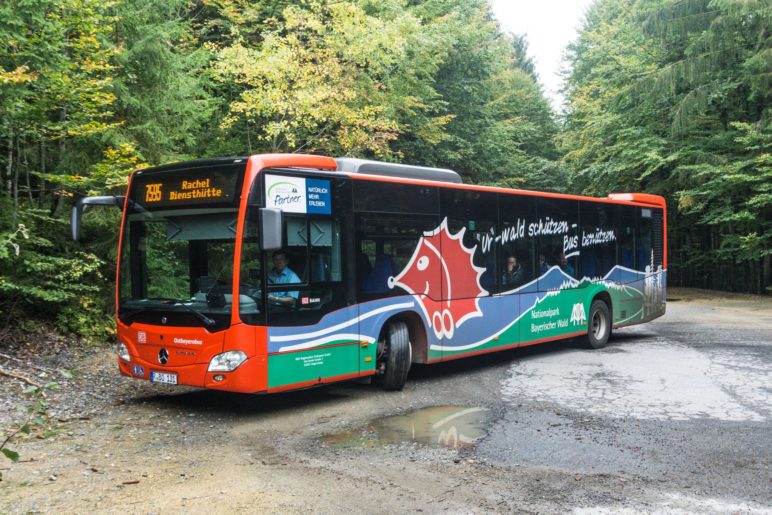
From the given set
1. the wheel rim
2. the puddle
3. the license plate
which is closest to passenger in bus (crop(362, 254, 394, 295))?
the puddle

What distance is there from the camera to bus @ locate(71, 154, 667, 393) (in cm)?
810

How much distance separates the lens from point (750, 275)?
106ft

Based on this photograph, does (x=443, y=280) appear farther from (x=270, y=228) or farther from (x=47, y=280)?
(x=47, y=280)

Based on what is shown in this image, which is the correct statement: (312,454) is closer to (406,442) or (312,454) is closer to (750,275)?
(406,442)

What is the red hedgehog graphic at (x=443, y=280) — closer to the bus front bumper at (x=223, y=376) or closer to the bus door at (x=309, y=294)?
the bus door at (x=309, y=294)

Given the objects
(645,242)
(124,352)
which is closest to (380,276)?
(124,352)

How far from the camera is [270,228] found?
25.0ft

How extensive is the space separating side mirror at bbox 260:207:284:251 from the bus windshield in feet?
1.90

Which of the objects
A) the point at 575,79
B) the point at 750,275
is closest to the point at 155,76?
the point at 750,275

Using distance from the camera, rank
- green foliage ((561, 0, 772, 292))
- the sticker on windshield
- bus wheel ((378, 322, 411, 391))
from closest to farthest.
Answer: the sticker on windshield, bus wheel ((378, 322, 411, 391)), green foliage ((561, 0, 772, 292))

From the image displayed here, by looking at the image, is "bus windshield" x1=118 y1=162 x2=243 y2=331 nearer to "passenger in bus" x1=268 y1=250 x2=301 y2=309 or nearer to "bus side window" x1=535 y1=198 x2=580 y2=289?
"passenger in bus" x1=268 y1=250 x2=301 y2=309

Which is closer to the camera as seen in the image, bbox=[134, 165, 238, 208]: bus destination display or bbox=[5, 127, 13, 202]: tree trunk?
bbox=[134, 165, 238, 208]: bus destination display

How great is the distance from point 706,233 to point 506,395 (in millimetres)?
28383

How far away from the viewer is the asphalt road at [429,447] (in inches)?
219
